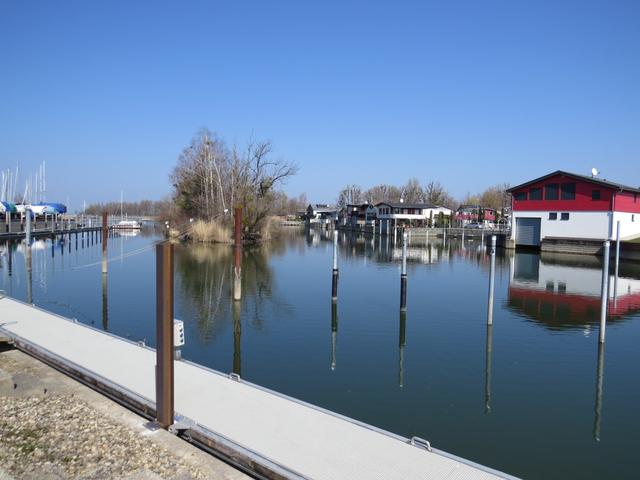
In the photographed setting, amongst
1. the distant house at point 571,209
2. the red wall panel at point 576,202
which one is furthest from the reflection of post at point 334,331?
the red wall panel at point 576,202

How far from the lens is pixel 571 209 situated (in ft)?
147

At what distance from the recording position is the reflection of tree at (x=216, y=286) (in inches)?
650

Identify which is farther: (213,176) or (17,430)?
(213,176)

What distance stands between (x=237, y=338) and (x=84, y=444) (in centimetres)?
826

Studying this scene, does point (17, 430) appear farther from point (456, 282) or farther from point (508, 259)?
point (508, 259)

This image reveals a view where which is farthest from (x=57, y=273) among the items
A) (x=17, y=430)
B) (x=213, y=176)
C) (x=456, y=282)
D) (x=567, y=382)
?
(x=213, y=176)

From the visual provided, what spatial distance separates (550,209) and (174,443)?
46.2 meters

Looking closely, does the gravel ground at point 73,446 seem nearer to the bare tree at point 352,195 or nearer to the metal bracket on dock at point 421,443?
the metal bracket on dock at point 421,443

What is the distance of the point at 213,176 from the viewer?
2149 inches

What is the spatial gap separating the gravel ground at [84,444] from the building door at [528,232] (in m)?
46.0

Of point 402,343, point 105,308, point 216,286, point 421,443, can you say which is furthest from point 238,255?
point 421,443

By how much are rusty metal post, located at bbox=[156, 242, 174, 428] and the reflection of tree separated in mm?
7761

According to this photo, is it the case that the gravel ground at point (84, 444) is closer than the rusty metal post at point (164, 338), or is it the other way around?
the gravel ground at point (84, 444)

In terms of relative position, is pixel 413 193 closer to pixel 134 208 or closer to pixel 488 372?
pixel 134 208
